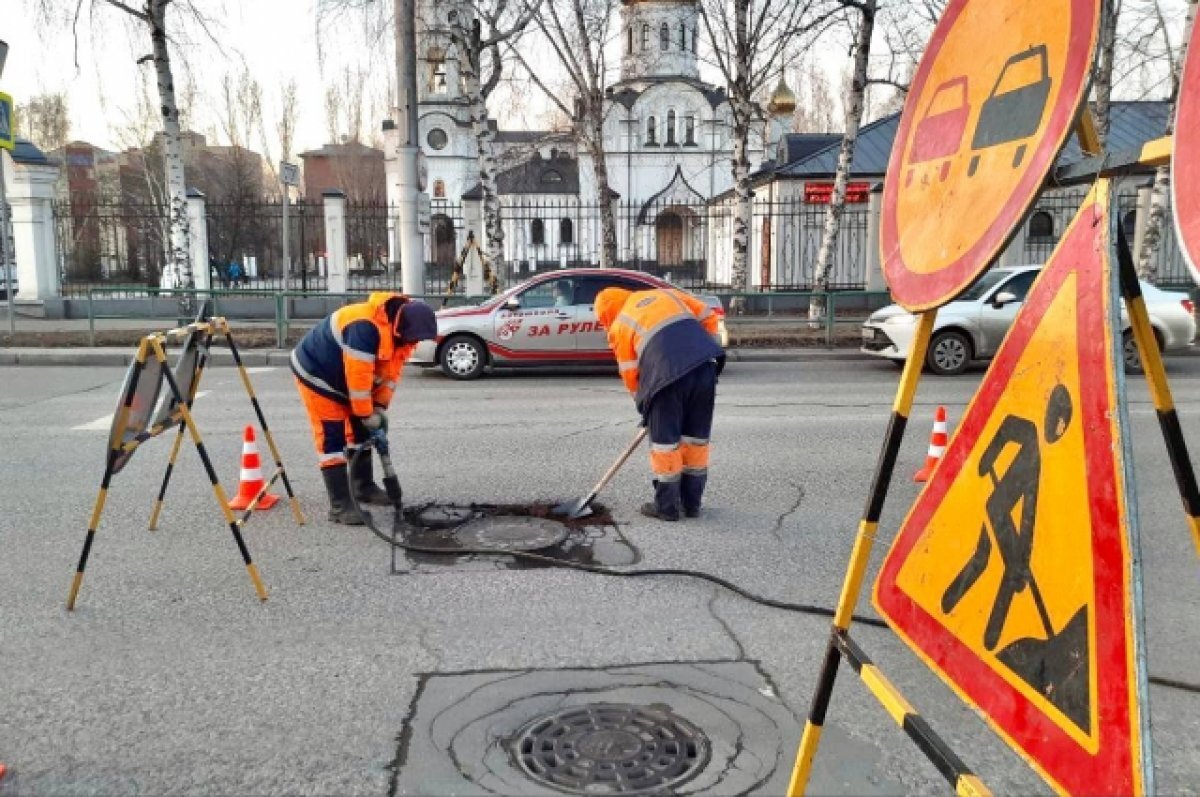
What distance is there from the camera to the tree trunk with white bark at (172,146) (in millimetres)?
16688

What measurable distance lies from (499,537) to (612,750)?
2.44m

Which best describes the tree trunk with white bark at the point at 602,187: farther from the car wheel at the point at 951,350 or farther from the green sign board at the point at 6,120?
the green sign board at the point at 6,120

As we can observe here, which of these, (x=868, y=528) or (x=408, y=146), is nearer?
(x=868, y=528)

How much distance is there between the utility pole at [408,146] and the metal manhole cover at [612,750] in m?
12.9

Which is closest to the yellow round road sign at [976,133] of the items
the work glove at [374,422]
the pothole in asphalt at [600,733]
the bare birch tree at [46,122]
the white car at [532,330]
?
the pothole in asphalt at [600,733]

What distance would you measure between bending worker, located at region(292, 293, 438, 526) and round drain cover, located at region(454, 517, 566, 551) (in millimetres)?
738

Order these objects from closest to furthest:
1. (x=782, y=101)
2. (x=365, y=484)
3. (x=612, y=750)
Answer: (x=612, y=750), (x=365, y=484), (x=782, y=101)

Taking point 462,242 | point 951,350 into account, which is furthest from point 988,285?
point 462,242

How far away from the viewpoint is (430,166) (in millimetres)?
48156

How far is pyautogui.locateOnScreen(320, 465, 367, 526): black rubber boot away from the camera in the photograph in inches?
225

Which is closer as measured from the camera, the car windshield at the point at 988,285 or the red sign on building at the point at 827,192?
the car windshield at the point at 988,285

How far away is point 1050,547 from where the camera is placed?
1.76m

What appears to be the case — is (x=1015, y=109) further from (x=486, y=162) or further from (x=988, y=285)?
(x=486, y=162)

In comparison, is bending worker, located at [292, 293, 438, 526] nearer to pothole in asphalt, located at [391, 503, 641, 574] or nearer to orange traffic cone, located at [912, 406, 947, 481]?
pothole in asphalt, located at [391, 503, 641, 574]
